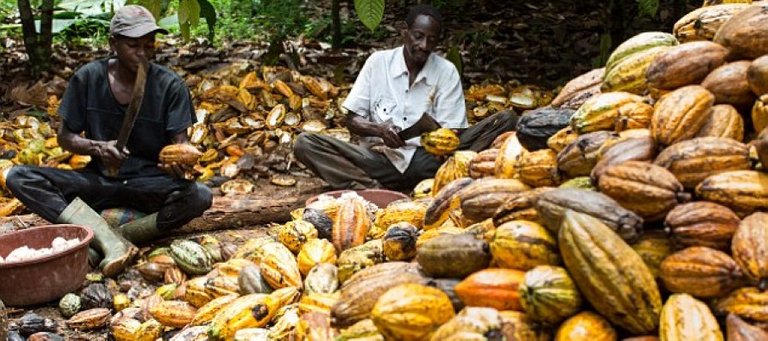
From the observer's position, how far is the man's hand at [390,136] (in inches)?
181

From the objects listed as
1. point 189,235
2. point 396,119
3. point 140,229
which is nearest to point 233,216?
point 189,235

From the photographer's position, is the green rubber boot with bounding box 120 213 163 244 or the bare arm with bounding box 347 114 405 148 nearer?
the green rubber boot with bounding box 120 213 163 244

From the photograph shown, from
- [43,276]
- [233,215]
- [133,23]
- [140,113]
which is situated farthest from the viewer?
[233,215]

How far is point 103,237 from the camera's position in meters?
3.92

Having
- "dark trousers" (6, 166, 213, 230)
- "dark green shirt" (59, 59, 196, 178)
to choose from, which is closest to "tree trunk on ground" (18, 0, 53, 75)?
"dark green shirt" (59, 59, 196, 178)

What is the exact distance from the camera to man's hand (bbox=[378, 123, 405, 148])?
15.1 ft

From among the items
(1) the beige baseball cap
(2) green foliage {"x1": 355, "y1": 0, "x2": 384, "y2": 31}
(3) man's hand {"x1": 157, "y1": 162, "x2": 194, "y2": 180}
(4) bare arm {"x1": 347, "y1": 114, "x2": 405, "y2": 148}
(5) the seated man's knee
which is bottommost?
(5) the seated man's knee

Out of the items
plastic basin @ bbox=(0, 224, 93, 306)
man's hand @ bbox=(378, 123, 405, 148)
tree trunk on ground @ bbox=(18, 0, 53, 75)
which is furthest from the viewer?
tree trunk on ground @ bbox=(18, 0, 53, 75)

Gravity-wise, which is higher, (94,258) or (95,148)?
(95,148)

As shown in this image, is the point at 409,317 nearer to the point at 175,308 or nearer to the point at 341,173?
the point at 175,308

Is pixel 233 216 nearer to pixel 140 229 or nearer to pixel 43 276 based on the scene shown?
pixel 140 229

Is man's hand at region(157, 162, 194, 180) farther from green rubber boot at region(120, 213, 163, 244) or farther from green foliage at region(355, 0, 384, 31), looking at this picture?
green foliage at region(355, 0, 384, 31)

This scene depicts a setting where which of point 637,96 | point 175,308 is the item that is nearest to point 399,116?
point 175,308

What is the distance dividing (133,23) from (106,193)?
988mm
